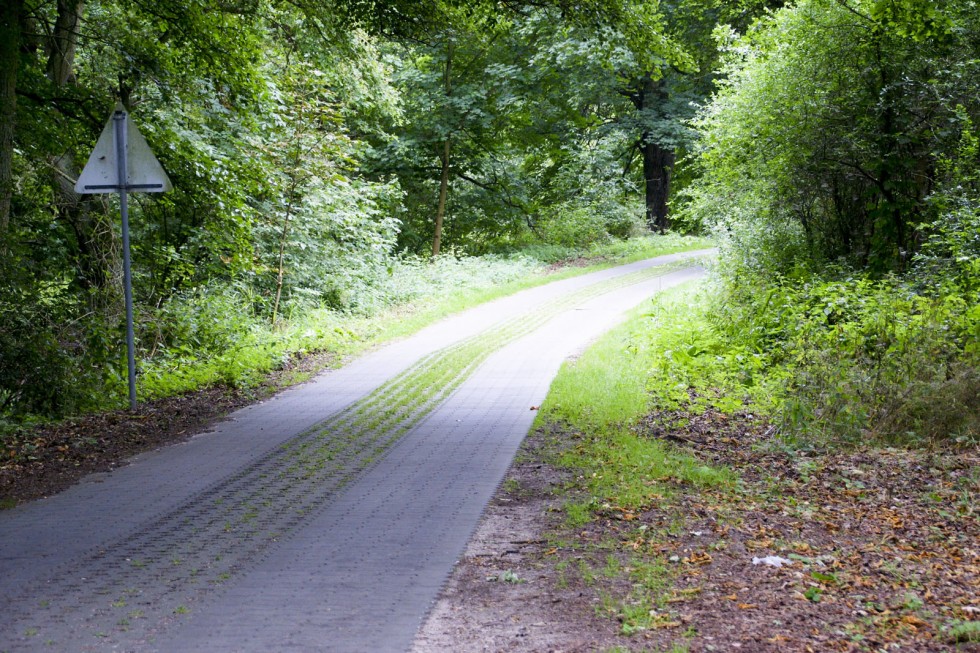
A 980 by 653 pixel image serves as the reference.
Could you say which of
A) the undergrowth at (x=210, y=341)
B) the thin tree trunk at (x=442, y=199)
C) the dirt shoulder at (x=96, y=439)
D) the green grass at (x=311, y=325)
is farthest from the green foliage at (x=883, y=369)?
the thin tree trunk at (x=442, y=199)

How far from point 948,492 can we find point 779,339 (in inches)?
219

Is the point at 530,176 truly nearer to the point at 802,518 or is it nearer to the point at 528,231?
the point at 528,231

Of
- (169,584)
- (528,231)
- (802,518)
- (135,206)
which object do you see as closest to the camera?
(169,584)

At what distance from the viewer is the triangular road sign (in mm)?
8609

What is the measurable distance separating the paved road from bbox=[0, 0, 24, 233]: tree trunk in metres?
3.51

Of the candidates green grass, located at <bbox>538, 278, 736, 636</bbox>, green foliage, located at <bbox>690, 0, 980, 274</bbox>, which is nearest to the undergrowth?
green grass, located at <bbox>538, 278, 736, 636</bbox>

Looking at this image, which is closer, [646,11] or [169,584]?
[169,584]

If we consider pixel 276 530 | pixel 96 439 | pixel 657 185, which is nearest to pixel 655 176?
pixel 657 185

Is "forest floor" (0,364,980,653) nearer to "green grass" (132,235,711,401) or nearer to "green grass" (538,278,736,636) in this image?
"green grass" (538,278,736,636)

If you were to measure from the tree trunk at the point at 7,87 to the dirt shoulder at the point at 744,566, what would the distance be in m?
6.44

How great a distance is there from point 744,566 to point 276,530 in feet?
9.72

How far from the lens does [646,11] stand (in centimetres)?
1063

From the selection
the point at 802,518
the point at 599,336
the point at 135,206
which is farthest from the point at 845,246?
the point at 135,206

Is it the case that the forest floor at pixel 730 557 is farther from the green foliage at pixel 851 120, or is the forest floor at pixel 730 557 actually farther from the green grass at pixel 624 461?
the green foliage at pixel 851 120
